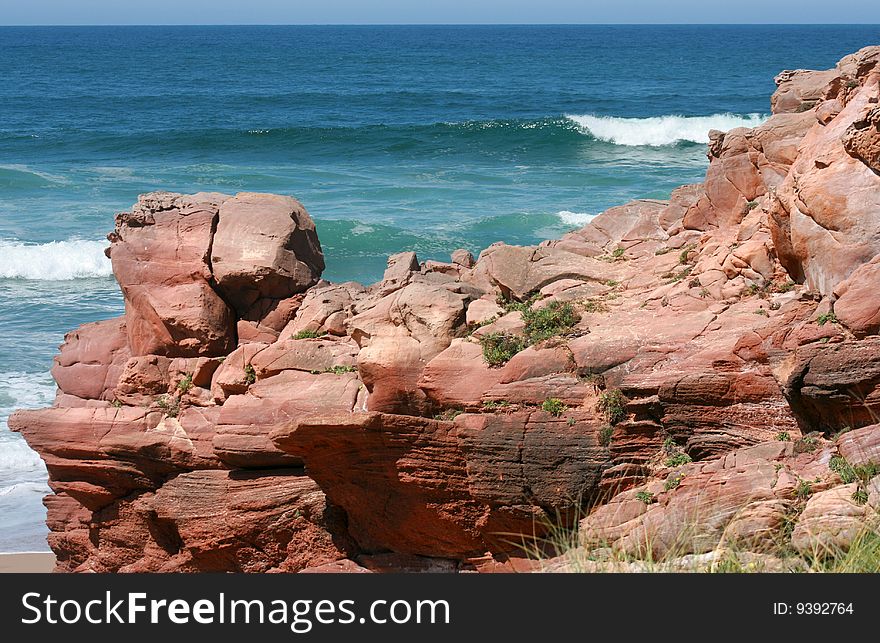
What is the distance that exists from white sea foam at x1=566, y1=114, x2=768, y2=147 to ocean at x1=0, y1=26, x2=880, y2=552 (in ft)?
0.49

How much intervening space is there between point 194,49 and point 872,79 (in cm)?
11634

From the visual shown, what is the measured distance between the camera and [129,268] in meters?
14.4

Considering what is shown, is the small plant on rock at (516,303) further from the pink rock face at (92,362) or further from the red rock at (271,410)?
the pink rock face at (92,362)

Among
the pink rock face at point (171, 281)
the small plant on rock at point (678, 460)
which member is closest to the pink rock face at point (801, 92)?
the small plant on rock at point (678, 460)

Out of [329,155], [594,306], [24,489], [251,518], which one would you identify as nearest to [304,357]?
[251,518]

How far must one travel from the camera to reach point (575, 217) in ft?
107

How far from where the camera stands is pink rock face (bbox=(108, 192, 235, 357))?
1396 cm

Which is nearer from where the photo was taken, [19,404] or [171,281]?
[171,281]

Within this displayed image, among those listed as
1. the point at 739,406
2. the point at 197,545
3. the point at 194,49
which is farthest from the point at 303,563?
the point at 194,49

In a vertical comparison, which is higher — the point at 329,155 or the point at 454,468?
the point at 329,155

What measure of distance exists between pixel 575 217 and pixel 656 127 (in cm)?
2367

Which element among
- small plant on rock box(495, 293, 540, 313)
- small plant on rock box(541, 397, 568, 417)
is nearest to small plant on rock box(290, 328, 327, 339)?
small plant on rock box(495, 293, 540, 313)

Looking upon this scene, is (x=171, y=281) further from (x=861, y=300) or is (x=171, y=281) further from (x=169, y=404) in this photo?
(x=861, y=300)

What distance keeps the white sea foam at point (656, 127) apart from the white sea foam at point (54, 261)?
27860 mm
